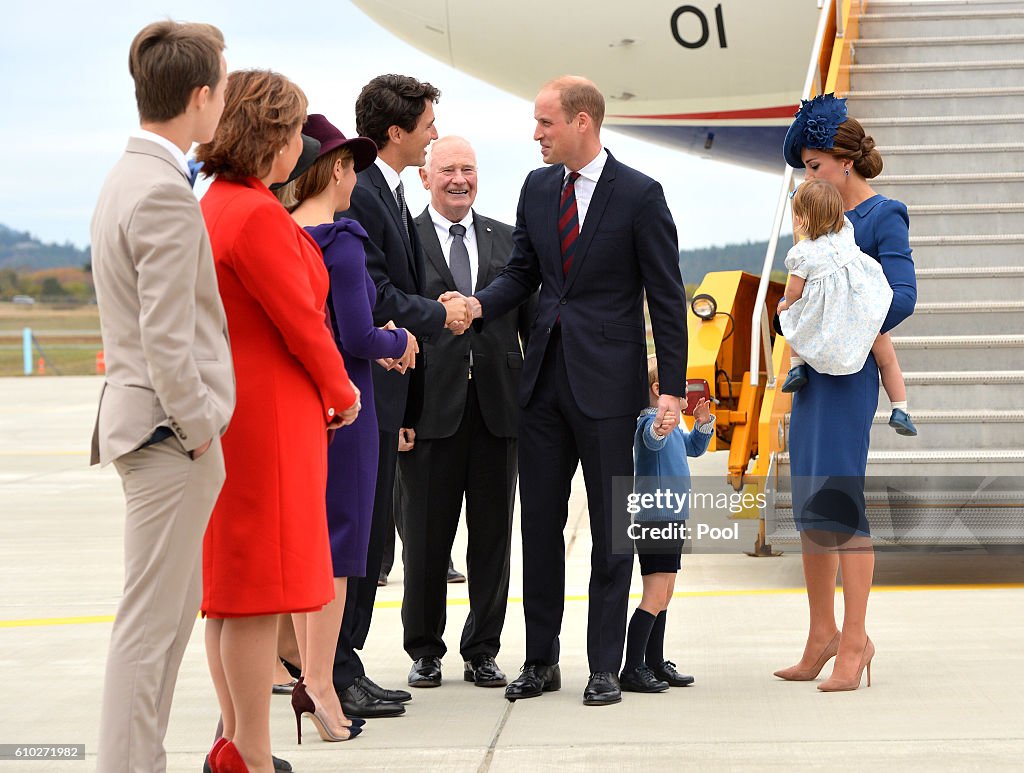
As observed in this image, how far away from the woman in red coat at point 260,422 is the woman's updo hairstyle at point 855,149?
1.84 meters

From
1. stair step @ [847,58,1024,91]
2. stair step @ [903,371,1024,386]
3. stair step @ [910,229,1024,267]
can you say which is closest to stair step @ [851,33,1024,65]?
stair step @ [847,58,1024,91]

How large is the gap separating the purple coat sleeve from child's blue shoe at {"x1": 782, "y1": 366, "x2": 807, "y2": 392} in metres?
1.28

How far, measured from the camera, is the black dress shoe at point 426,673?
429 centimetres

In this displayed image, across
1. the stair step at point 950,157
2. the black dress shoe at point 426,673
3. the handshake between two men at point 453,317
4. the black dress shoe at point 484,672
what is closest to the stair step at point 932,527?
the black dress shoe at point 484,672

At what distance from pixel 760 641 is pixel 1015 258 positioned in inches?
116

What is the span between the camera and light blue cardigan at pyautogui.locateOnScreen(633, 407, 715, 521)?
406cm

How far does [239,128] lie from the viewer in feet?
9.78

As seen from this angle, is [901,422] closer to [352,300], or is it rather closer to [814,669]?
[814,669]

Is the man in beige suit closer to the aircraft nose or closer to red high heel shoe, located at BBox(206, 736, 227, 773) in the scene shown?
red high heel shoe, located at BBox(206, 736, 227, 773)

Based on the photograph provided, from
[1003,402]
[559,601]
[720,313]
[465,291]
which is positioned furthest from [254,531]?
[720,313]

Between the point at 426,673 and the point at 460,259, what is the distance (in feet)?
4.74

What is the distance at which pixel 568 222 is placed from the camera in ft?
13.6

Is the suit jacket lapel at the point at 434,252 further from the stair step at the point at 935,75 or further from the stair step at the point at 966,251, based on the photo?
the stair step at the point at 935,75

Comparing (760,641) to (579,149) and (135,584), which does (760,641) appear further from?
(135,584)
